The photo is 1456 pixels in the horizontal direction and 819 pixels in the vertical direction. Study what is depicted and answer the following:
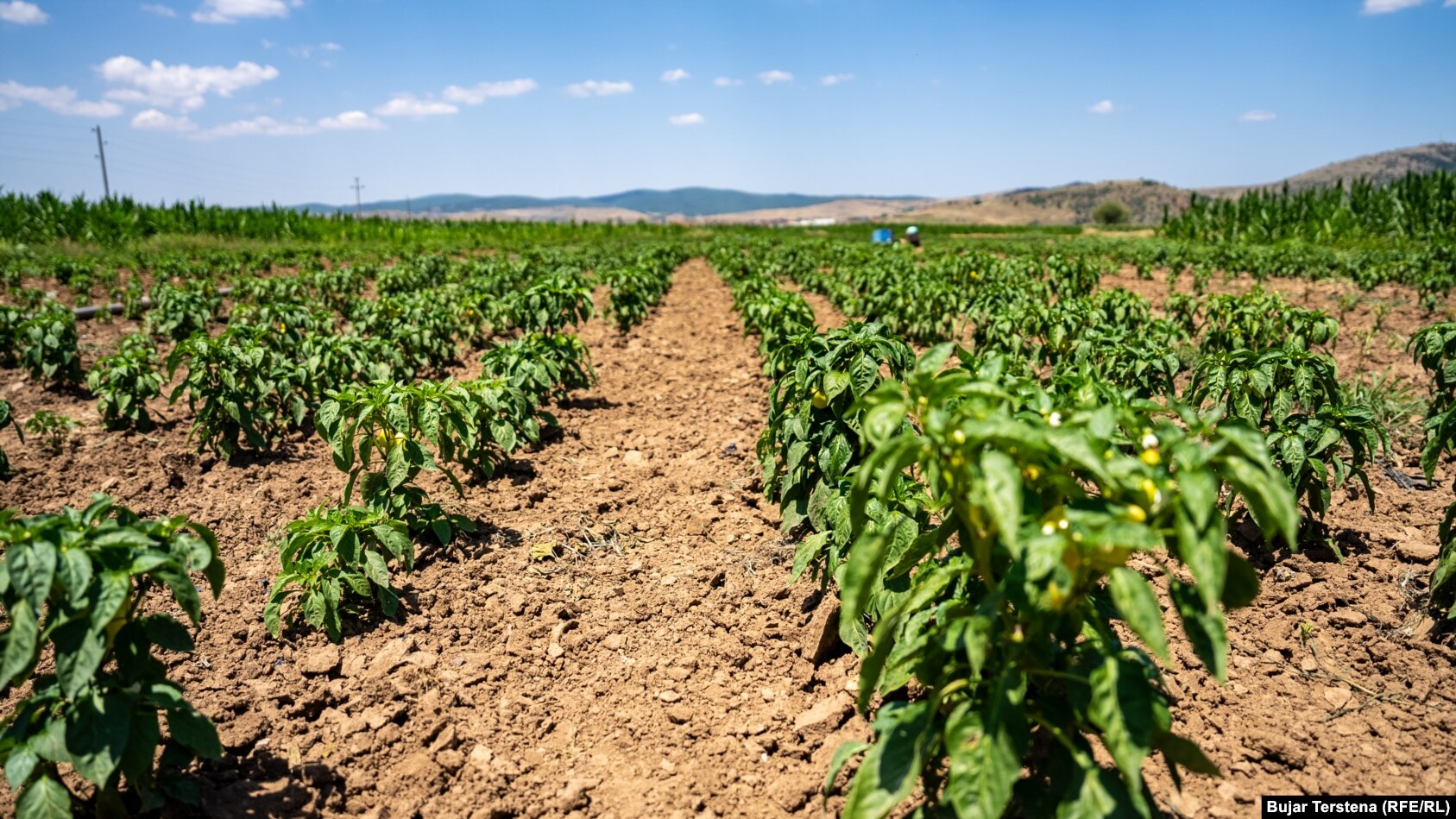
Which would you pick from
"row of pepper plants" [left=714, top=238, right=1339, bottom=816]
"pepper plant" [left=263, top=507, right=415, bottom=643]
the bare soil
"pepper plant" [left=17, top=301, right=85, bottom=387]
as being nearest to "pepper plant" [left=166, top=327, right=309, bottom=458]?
the bare soil

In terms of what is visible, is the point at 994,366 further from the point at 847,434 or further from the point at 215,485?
the point at 215,485

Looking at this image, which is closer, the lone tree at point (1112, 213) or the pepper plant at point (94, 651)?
the pepper plant at point (94, 651)

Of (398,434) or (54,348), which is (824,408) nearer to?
(398,434)

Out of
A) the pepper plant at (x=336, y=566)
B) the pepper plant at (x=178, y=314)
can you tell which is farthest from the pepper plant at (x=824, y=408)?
the pepper plant at (x=178, y=314)

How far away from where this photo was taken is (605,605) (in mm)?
3625

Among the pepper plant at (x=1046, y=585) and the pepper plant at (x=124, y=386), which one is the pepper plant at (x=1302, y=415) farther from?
the pepper plant at (x=124, y=386)

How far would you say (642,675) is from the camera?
3.14m

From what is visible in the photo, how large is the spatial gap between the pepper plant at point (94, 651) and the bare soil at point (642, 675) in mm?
452

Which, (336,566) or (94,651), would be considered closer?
(94,651)

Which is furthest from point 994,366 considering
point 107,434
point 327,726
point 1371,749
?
point 107,434

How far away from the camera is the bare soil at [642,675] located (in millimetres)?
2518

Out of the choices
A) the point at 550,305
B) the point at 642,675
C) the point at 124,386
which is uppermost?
the point at 550,305

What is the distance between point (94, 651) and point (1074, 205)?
164906mm

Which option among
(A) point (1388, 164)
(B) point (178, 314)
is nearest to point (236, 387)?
(B) point (178, 314)
